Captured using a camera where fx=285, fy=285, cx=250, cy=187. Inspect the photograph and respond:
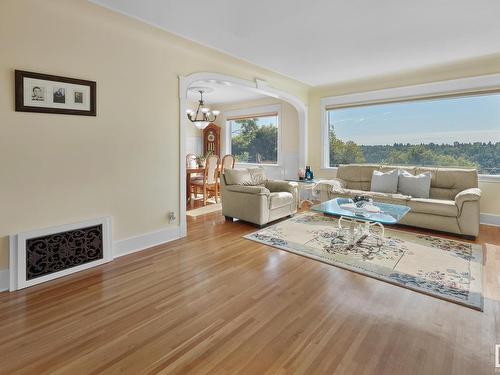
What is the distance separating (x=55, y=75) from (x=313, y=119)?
4930 millimetres

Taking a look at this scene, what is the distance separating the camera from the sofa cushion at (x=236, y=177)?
4.87 meters

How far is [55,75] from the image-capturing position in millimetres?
2658

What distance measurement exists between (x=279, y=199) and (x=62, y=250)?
3015mm

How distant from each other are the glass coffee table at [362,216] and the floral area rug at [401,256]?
9cm

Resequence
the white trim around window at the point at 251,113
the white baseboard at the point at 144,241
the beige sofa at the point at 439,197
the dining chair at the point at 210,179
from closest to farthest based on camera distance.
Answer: the white baseboard at the point at 144,241 → the beige sofa at the point at 439,197 → the dining chair at the point at 210,179 → the white trim around window at the point at 251,113

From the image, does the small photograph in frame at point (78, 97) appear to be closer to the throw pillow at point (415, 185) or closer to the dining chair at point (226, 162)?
the dining chair at point (226, 162)

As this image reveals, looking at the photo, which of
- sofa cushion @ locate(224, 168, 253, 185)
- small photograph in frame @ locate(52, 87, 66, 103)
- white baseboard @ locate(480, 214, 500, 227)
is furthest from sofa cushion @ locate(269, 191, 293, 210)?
white baseboard @ locate(480, 214, 500, 227)

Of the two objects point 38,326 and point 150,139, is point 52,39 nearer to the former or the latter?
point 150,139

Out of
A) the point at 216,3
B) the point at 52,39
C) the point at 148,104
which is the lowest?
the point at 148,104

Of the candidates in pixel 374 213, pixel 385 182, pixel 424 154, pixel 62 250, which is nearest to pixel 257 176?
pixel 385 182

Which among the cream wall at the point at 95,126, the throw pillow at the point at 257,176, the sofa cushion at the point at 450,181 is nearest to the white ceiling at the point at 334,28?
the cream wall at the point at 95,126

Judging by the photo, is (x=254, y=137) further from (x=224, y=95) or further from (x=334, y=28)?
(x=334, y=28)

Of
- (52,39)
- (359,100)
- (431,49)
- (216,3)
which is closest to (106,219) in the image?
(52,39)

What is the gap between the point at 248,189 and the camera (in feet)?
14.8
